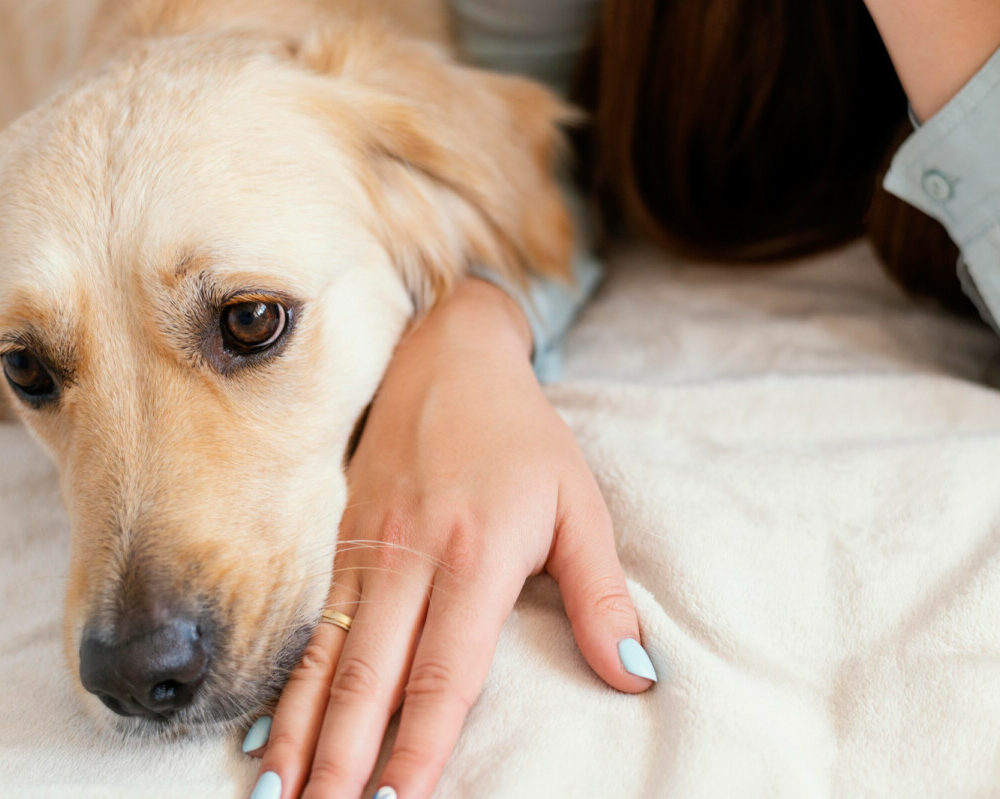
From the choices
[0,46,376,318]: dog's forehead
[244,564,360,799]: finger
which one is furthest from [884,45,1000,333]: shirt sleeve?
[244,564,360,799]: finger

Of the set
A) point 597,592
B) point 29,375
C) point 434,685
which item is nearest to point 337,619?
point 434,685

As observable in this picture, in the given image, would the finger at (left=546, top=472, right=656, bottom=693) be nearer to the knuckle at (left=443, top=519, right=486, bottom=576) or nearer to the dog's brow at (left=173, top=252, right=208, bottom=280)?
the knuckle at (left=443, top=519, right=486, bottom=576)

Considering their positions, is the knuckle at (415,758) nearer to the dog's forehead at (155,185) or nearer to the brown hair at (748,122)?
the dog's forehead at (155,185)

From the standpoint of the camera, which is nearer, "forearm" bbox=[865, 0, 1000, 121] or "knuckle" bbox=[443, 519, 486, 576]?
"knuckle" bbox=[443, 519, 486, 576]

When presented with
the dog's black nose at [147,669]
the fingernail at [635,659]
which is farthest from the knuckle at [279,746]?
the fingernail at [635,659]

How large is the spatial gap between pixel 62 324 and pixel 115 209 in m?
0.15

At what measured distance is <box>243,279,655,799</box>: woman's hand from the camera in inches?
33.7

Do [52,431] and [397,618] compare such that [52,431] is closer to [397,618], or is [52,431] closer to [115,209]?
[115,209]

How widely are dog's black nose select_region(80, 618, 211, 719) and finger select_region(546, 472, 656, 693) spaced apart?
0.39 meters

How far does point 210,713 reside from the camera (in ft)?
3.02

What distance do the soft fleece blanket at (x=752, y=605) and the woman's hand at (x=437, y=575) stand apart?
48 millimetres

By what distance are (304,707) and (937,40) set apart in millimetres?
1062

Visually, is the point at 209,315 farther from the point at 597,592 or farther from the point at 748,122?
the point at 748,122

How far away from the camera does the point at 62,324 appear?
1.06 m
